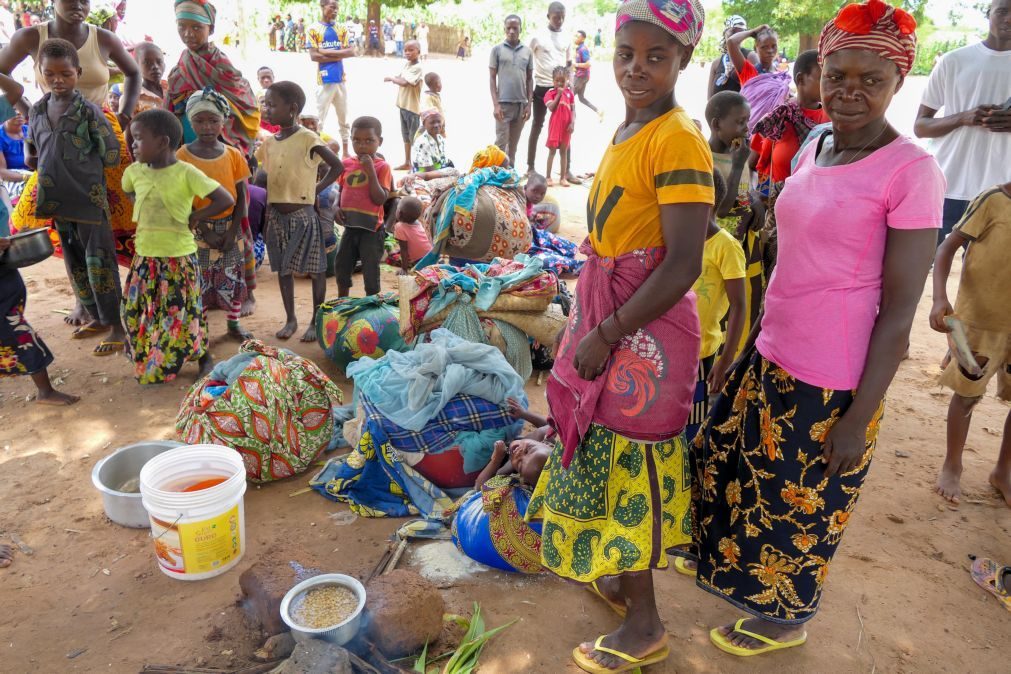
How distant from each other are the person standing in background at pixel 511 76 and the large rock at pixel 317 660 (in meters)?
7.95

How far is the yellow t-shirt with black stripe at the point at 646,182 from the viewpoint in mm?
1667

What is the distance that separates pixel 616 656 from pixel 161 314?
3.12 metres

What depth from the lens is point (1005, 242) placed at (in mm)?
2859

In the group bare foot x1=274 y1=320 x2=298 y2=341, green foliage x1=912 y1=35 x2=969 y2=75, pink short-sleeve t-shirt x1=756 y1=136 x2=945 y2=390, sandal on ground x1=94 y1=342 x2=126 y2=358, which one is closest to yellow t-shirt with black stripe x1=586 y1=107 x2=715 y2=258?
pink short-sleeve t-shirt x1=756 y1=136 x2=945 y2=390

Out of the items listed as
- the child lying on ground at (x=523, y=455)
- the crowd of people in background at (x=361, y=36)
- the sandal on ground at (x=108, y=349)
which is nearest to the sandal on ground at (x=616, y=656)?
the child lying on ground at (x=523, y=455)

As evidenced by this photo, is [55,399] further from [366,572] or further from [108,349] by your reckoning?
[366,572]

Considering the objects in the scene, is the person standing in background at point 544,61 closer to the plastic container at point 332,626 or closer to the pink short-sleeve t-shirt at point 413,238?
the pink short-sleeve t-shirt at point 413,238

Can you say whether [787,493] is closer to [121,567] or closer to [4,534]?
[121,567]

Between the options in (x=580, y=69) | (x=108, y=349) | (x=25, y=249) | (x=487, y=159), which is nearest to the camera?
(x=25, y=249)

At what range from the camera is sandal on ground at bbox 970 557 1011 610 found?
259 centimetres

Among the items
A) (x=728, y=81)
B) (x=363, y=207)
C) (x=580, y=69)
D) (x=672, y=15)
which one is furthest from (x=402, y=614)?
(x=580, y=69)

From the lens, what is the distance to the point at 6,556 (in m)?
2.67

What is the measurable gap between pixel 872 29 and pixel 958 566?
2169 millimetres

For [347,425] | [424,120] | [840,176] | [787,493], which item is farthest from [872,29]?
[424,120]
